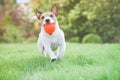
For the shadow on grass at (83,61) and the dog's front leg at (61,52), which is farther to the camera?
the dog's front leg at (61,52)

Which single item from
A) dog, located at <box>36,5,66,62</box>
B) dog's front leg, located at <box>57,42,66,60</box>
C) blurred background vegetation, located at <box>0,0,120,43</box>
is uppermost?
dog, located at <box>36,5,66,62</box>

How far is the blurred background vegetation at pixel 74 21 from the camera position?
1600 centimetres

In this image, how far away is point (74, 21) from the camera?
1753 centimetres

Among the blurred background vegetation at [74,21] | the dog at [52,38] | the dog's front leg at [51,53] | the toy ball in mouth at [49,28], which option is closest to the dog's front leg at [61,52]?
the dog at [52,38]

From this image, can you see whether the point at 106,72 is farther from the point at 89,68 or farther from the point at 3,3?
the point at 3,3

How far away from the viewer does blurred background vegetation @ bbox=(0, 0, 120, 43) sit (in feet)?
52.5

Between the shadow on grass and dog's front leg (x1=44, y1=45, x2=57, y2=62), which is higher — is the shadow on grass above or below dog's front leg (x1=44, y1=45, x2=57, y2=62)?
below

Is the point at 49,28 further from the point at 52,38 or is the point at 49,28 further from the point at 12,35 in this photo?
the point at 12,35

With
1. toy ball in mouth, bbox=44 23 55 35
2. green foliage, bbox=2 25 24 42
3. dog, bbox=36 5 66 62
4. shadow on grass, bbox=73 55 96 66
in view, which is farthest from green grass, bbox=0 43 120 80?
green foliage, bbox=2 25 24 42

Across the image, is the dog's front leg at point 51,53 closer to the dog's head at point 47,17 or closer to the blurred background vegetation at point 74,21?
the dog's head at point 47,17

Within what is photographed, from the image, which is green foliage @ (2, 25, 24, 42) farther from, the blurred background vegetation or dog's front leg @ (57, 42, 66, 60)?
dog's front leg @ (57, 42, 66, 60)

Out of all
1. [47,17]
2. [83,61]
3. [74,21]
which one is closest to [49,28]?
[47,17]

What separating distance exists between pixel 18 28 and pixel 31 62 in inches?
528

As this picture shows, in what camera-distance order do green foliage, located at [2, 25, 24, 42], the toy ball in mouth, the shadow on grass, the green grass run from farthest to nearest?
green foliage, located at [2, 25, 24, 42], the toy ball in mouth, the shadow on grass, the green grass
